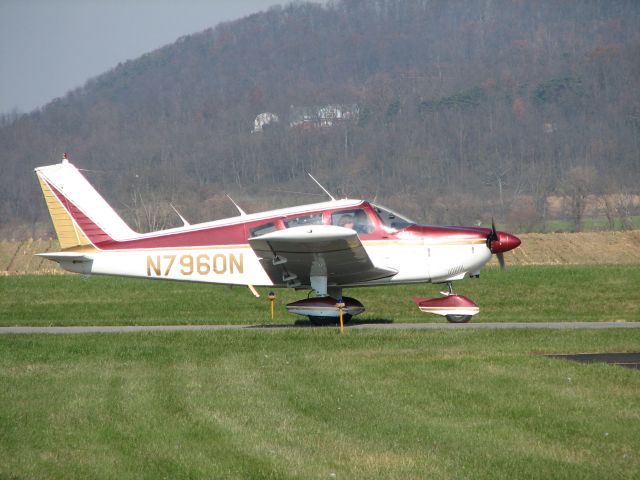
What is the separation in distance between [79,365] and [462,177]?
251ft

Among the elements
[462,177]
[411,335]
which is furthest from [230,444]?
[462,177]

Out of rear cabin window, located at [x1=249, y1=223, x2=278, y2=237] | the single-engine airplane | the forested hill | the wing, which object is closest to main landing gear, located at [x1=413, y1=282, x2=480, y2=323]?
the single-engine airplane

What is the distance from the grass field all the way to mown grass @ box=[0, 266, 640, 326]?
614 centimetres

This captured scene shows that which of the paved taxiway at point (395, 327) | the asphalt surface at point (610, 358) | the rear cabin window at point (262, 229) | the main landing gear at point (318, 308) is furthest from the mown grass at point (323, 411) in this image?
the rear cabin window at point (262, 229)

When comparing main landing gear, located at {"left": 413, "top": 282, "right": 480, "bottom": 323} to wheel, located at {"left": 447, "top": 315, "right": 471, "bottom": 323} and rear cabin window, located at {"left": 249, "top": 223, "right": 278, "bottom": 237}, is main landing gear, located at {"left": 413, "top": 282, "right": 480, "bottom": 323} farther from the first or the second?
rear cabin window, located at {"left": 249, "top": 223, "right": 278, "bottom": 237}

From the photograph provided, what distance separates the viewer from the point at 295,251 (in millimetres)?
18266

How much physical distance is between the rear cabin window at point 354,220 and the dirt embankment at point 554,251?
26.9 m

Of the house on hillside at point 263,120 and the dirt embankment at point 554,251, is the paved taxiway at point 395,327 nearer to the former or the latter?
the dirt embankment at point 554,251

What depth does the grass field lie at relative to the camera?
812cm

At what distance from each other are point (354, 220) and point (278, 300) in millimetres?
10769

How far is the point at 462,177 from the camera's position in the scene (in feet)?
290

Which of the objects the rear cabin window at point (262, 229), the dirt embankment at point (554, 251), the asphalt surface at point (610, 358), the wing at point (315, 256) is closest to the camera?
the asphalt surface at point (610, 358)

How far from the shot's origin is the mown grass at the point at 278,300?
23766 millimetres

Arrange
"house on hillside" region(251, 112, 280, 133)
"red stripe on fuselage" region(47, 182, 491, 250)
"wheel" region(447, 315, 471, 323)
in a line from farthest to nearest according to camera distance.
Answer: "house on hillside" region(251, 112, 280, 133)
"wheel" region(447, 315, 471, 323)
"red stripe on fuselage" region(47, 182, 491, 250)
